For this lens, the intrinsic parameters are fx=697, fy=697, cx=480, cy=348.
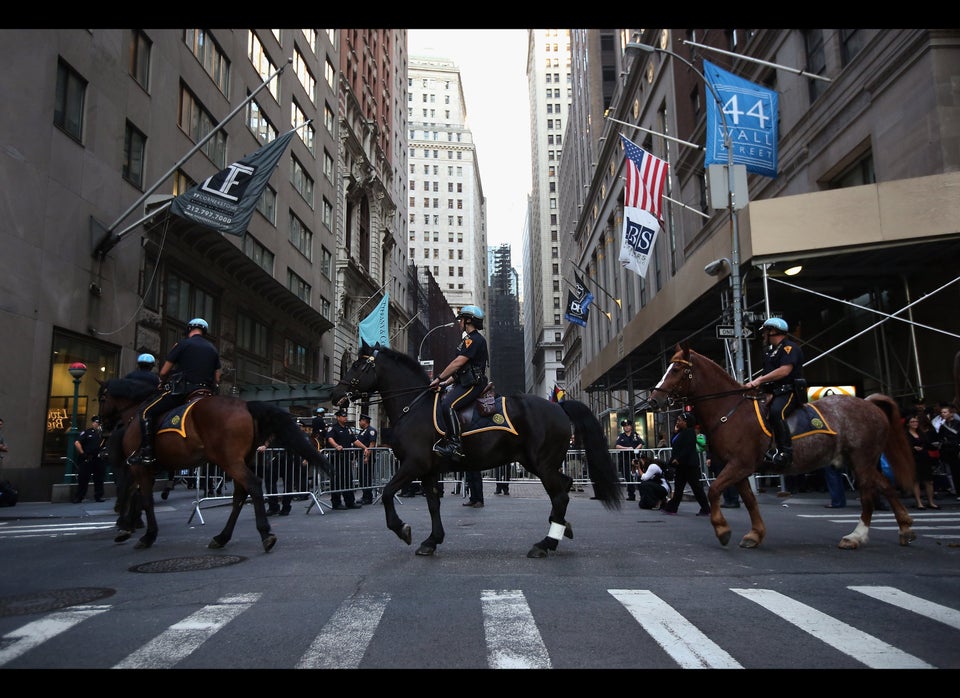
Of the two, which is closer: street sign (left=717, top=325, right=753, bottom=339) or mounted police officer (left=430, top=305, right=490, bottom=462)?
mounted police officer (left=430, top=305, right=490, bottom=462)

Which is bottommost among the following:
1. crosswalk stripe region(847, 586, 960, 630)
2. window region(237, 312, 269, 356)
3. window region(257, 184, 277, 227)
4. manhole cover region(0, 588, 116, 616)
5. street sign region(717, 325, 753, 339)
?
crosswalk stripe region(847, 586, 960, 630)

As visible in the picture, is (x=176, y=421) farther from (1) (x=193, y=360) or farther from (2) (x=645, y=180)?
(2) (x=645, y=180)

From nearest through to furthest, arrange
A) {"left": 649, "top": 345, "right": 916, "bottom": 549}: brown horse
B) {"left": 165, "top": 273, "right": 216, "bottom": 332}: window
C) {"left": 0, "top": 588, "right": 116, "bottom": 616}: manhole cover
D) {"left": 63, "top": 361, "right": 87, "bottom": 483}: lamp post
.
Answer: {"left": 0, "top": 588, "right": 116, "bottom": 616}: manhole cover < {"left": 649, "top": 345, "right": 916, "bottom": 549}: brown horse < {"left": 63, "top": 361, "right": 87, "bottom": 483}: lamp post < {"left": 165, "top": 273, "right": 216, "bottom": 332}: window

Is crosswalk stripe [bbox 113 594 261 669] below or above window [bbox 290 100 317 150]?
below

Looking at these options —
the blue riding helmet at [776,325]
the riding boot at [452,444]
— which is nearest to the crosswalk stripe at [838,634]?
the riding boot at [452,444]

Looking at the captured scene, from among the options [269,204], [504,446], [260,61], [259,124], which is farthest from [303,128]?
[504,446]

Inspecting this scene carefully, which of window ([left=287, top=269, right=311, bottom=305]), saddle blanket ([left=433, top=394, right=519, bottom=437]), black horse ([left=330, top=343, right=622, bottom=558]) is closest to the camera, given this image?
black horse ([left=330, top=343, right=622, bottom=558])

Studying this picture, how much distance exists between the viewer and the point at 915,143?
18.3m

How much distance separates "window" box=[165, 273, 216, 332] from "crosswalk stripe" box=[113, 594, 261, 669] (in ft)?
70.8

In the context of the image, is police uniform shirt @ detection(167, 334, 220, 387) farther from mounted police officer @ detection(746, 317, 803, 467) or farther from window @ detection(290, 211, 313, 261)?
window @ detection(290, 211, 313, 261)

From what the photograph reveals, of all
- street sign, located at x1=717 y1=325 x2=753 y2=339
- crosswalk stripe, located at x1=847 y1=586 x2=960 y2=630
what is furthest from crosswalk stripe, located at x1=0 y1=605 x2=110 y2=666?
street sign, located at x1=717 y1=325 x2=753 y2=339

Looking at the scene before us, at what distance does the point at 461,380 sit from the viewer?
28.2 ft

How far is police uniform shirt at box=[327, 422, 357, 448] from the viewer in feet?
55.4
